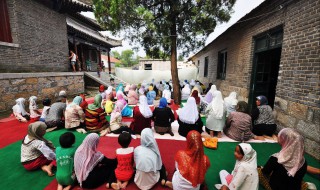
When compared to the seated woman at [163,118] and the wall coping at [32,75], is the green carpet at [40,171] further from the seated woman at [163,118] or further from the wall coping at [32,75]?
the wall coping at [32,75]

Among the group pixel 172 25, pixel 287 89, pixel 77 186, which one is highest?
pixel 172 25

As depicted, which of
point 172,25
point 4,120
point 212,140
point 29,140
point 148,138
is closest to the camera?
point 148,138

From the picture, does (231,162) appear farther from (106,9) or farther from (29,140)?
(106,9)

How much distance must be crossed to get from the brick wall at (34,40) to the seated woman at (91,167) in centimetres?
672

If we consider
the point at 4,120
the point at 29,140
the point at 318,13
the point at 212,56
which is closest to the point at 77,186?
the point at 29,140

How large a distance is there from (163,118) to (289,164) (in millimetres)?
2696

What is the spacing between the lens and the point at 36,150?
272cm

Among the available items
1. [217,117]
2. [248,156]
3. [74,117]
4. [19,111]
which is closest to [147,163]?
[248,156]

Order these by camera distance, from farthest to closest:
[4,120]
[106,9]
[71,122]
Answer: [106,9]
[4,120]
[71,122]

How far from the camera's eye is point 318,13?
3.29 m

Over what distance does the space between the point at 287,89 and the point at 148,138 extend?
400cm

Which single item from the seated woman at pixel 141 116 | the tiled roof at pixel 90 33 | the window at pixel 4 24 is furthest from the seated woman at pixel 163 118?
the tiled roof at pixel 90 33

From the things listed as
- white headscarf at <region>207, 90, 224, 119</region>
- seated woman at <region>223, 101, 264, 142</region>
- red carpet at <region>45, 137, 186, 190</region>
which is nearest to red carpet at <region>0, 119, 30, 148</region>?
red carpet at <region>45, 137, 186, 190</region>

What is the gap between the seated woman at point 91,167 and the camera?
221cm
